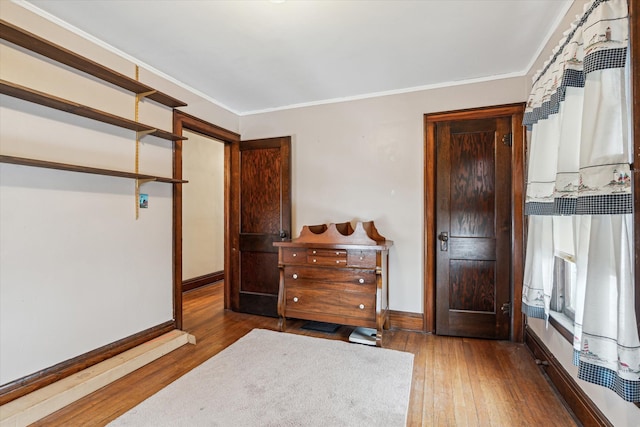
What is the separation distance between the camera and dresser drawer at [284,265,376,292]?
8.82ft

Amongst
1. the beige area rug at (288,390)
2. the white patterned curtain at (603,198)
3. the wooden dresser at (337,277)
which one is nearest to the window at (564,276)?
the white patterned curtain at (603,198)

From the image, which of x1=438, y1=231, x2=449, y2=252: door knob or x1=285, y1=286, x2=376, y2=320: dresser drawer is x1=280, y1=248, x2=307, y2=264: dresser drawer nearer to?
x1=285, y1=286, x2=376, y2=320: dresser drawer

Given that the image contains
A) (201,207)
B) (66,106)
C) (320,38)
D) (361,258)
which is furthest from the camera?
(201,207)

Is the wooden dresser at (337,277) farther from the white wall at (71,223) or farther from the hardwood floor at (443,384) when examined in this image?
the white wall at (71,223)

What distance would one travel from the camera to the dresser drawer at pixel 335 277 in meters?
2.69

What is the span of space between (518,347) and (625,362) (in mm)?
1787

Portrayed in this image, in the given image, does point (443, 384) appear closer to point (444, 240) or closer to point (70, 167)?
point (444, 240)

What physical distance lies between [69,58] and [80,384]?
7.01 ft

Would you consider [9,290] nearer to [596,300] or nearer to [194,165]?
[596,300]

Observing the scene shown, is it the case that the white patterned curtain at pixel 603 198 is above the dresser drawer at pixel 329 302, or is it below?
above

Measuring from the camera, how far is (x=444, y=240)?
114 inches

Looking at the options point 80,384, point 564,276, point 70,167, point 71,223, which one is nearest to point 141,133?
point 70,167

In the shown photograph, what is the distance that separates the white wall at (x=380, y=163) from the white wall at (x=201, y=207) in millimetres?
2157

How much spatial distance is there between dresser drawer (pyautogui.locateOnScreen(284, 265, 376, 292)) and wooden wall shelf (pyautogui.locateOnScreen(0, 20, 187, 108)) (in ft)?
6.44
